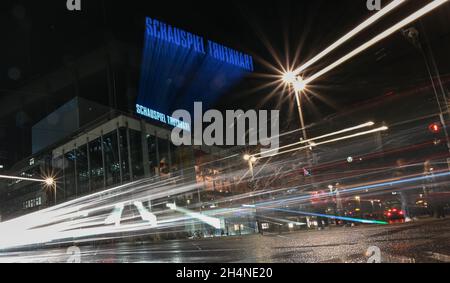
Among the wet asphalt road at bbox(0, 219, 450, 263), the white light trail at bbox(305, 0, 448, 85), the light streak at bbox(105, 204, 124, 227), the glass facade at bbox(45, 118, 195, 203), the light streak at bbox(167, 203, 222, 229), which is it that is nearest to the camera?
the wet asphalt road at bbox(0, 219, 450, 263)

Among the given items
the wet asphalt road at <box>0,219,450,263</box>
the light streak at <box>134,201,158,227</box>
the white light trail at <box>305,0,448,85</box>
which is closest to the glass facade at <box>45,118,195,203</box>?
the light streak at <box>134,201,158,227</box>

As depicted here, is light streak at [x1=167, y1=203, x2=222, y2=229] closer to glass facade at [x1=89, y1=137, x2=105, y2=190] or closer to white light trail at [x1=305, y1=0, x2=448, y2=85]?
glass facade at [x1=89, y1=137, x2=105, y2=190]

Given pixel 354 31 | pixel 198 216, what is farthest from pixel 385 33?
pixel 198 216

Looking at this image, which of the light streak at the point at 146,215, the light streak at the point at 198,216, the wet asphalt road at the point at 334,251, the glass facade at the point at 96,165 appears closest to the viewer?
the wet asphalt road at the point at 334,251

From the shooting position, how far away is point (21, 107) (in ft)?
45.5

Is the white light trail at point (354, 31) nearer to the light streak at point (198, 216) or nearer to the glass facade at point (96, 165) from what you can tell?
the light streak at point (198, 216)

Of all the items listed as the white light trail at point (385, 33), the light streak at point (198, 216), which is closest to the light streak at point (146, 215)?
the light streak at point (198, 216)

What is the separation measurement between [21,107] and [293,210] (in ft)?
53.6

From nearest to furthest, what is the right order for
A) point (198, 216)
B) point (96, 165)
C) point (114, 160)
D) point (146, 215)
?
point (146, 215), point (198, 216), point (114, 160), point (96, 165)

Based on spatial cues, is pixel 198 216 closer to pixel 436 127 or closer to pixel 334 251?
pixel 436 127
